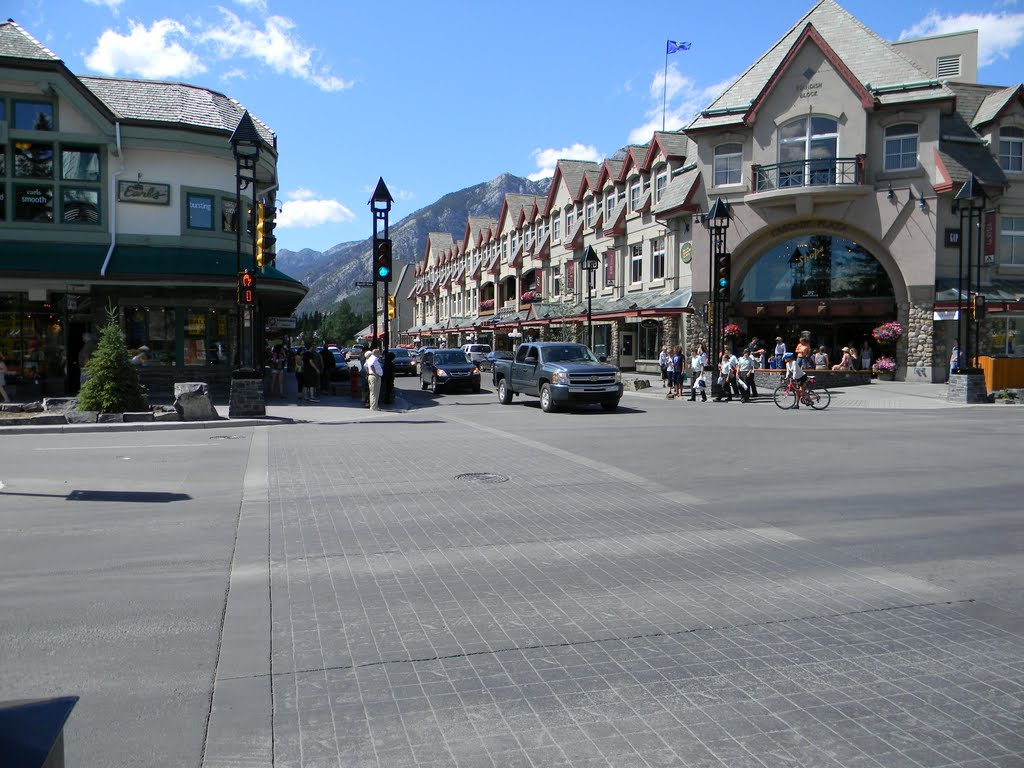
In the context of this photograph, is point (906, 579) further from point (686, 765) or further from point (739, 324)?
point (739, 324)

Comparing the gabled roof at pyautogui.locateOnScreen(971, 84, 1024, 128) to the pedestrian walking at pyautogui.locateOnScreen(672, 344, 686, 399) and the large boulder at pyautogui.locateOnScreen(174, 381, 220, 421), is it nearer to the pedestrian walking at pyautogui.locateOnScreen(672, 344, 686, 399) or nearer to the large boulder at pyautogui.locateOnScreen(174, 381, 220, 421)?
the pedestrian walking at pyautogui.locateOnScreen(672, 344, 686, 399)

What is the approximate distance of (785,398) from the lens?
2244cm

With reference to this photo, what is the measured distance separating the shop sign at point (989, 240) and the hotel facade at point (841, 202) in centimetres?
6

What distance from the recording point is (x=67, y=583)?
5812 mm

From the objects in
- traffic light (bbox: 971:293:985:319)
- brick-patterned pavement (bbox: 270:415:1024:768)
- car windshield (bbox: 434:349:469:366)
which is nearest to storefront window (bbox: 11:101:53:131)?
car windshield (bbox: 434:349:469:366)

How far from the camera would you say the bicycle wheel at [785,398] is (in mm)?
22234

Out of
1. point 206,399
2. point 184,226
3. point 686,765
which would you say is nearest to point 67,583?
point 686,765

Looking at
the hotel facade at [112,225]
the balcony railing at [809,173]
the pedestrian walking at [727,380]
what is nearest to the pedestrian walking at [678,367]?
the pedestrian walking at [727,380]

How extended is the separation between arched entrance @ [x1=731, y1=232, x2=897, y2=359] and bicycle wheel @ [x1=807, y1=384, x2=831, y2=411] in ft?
41.6

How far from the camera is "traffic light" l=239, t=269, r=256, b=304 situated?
1933 cm

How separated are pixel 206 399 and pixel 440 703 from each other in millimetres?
15238

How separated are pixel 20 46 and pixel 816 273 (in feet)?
96.6

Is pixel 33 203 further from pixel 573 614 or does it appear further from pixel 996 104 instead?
pixel 996 104

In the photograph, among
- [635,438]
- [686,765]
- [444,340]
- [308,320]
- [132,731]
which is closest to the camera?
[686,765]
